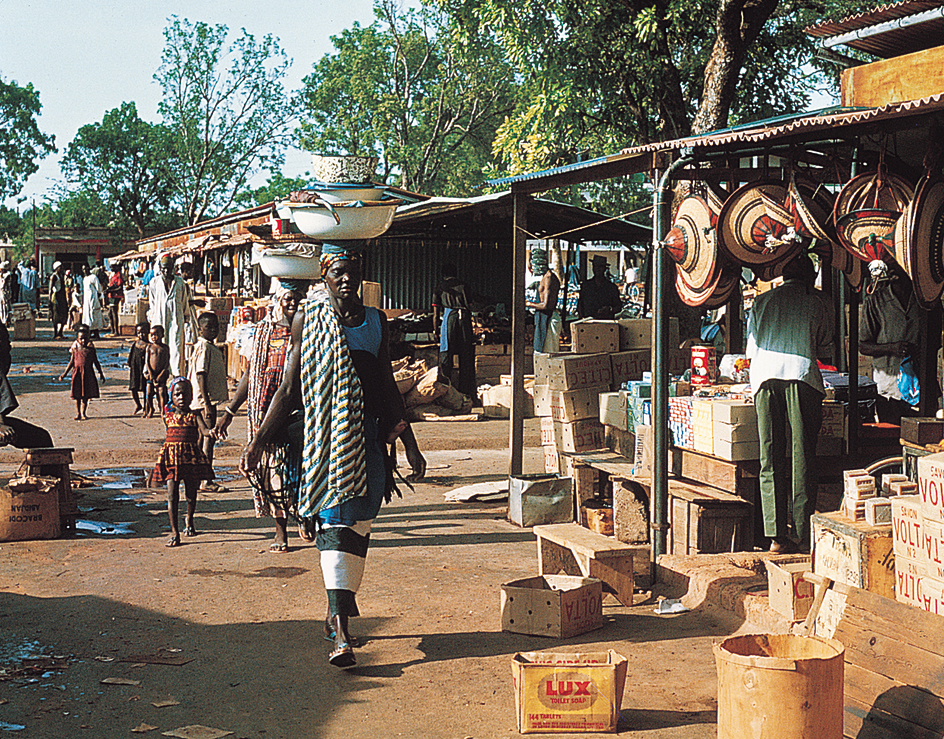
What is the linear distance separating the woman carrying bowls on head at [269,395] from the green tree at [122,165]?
177ft

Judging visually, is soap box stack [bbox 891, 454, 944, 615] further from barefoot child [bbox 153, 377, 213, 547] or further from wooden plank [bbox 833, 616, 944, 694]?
barefoot child [bbox 153, 377, 213, 547]

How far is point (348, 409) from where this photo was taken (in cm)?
527

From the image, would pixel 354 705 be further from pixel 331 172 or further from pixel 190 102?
pixel 190 102

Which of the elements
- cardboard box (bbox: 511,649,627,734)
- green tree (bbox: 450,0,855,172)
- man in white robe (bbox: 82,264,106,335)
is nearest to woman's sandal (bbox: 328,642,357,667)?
cardboard box (bbox: 511,649,627,734)

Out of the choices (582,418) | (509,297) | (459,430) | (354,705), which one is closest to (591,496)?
(582,418)

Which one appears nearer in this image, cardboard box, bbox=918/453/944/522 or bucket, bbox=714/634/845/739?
bucket, bbox=714/634/845/739

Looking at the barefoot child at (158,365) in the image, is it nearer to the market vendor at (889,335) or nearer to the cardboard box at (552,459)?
the cardboard box at (552,459)

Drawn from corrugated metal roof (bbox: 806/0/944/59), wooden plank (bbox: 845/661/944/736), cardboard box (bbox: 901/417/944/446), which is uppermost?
corrugated metal roof (bbox: 806/0/944/59)

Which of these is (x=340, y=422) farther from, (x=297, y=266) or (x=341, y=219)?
(x=297, y=266)

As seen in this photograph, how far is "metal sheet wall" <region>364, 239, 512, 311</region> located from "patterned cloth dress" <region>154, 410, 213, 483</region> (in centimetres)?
1062

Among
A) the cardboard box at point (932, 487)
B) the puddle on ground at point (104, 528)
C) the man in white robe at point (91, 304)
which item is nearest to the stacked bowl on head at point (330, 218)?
the puddle on ground at point (104, 528)

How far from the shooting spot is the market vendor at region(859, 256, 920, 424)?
879 centimetres

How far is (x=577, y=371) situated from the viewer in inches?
376

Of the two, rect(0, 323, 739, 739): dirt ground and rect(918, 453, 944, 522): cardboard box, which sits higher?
rect(918, 453, 944, 522): cardboard box
